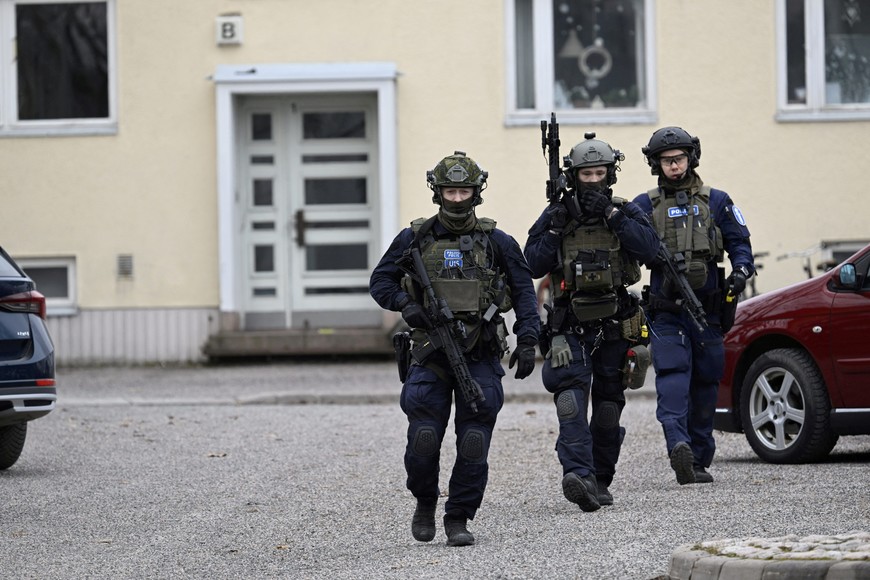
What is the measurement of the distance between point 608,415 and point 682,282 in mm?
1013

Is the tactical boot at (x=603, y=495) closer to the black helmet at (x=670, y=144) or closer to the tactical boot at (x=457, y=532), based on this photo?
the tactical boot at (x=457, y=532)

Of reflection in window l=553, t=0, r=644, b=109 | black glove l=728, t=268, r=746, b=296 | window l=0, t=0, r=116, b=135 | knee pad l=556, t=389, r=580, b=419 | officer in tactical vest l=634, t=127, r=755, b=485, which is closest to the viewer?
knee pad l=556, t=389, r=580, b=419

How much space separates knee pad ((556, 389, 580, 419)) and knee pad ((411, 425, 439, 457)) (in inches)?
38.6

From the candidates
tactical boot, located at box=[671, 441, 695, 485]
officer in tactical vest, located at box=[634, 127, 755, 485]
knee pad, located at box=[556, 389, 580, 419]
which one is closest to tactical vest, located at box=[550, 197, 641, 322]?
knee pad, located at box=[556, 389, 580, 419]

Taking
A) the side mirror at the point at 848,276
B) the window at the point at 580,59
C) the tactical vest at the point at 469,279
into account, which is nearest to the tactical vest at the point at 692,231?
the side mirror at the point at 848,276

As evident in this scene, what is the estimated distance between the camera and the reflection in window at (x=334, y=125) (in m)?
19.8

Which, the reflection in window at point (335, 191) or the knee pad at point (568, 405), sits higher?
the reflection in window at point (335, 191)

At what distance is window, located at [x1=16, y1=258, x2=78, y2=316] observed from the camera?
1956 centimetres

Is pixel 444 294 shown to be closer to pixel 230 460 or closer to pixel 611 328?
pixel 611 328

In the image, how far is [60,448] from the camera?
12164 millimetres

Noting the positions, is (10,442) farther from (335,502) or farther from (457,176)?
(457,176)

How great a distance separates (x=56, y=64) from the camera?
19.9 m

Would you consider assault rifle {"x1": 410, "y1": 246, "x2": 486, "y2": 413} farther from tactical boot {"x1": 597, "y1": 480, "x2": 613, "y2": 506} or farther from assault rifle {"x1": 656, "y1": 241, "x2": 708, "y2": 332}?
assault rifle {"x1": 656, "y1": 241, "x2": 708, "y2": 332}

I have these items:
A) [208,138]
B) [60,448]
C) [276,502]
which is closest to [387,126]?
[208,138]
